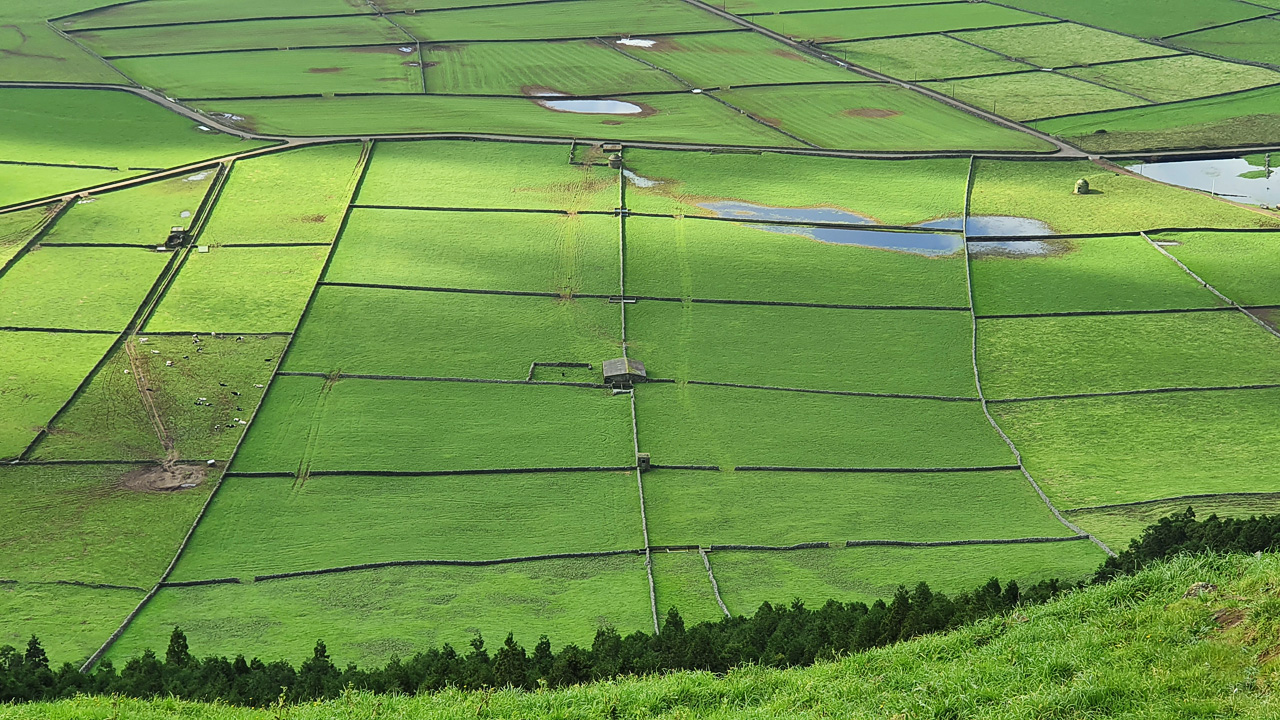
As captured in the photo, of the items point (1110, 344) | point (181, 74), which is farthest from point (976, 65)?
point (181, 74)

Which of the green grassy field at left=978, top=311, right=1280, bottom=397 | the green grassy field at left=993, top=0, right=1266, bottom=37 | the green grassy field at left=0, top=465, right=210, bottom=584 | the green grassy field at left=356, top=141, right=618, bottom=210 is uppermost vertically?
the green grassy field at left=993, top=0, right=1266, bottom=37

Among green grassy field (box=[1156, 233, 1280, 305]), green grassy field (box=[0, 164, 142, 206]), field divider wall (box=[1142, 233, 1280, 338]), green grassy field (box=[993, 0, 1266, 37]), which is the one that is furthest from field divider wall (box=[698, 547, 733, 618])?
green grassy field (box=[993, 0, 1266, 37])

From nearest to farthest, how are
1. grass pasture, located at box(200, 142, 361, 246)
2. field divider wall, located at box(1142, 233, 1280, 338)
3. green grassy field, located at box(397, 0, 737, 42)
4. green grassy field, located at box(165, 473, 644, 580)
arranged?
1. green grassy field, located at box(165, 473, 644, 580)
2. field divider wall, located at box(1142, 233, 1280, 338)
3. grass pasture, located at box(200, 142, 361, 246)
4. green grassy field, located at box(397, 0, 737, 42)

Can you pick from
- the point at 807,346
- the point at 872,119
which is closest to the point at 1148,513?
the point at 807,346

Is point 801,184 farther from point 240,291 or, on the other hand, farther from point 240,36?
point 240,36

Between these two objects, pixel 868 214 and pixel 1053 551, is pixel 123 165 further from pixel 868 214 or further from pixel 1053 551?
pixel 1053 551

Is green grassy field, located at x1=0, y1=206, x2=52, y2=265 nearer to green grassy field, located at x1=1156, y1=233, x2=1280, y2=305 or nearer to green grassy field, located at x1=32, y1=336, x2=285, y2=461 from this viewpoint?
green grassy field, located at x1=32, y1=336, x2=285, y2=461
